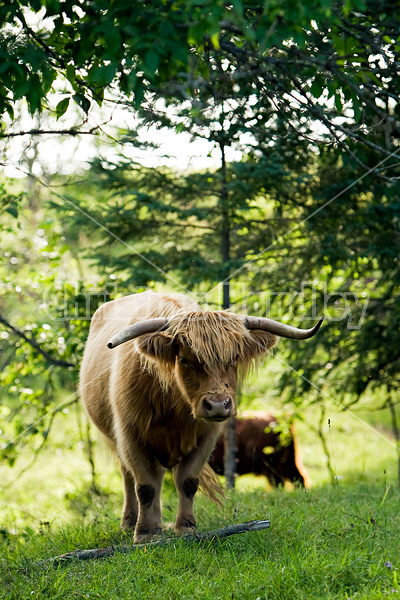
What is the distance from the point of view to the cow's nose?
13.6 feet

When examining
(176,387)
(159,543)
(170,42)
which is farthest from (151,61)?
(159,543)

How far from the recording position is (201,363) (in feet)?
14.7

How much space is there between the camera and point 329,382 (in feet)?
27.7

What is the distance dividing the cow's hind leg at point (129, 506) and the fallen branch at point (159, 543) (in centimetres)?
109

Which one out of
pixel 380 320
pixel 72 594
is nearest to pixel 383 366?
pixel 380 320

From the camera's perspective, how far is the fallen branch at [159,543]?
4.08m

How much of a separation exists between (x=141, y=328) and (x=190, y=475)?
1.30 metres

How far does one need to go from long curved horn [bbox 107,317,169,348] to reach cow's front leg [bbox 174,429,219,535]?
1.02 m

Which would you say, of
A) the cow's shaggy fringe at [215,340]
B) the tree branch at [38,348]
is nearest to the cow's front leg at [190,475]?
Result: the cow's shaggy fringe at [215,340]

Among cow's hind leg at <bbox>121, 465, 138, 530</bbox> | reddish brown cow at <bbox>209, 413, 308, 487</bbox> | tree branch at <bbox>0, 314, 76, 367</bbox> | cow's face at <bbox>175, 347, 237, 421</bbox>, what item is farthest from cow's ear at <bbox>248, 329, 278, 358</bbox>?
reddish brown cow at <bbox>209, 413, 308, 487</bbox>

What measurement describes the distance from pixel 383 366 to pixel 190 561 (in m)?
4.58

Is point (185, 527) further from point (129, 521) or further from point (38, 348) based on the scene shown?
point (38, 348)

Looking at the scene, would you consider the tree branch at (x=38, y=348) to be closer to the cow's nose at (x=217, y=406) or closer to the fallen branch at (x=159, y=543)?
the fallen branch at (x=159, y=543)

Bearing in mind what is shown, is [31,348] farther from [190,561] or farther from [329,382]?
[190,561]
